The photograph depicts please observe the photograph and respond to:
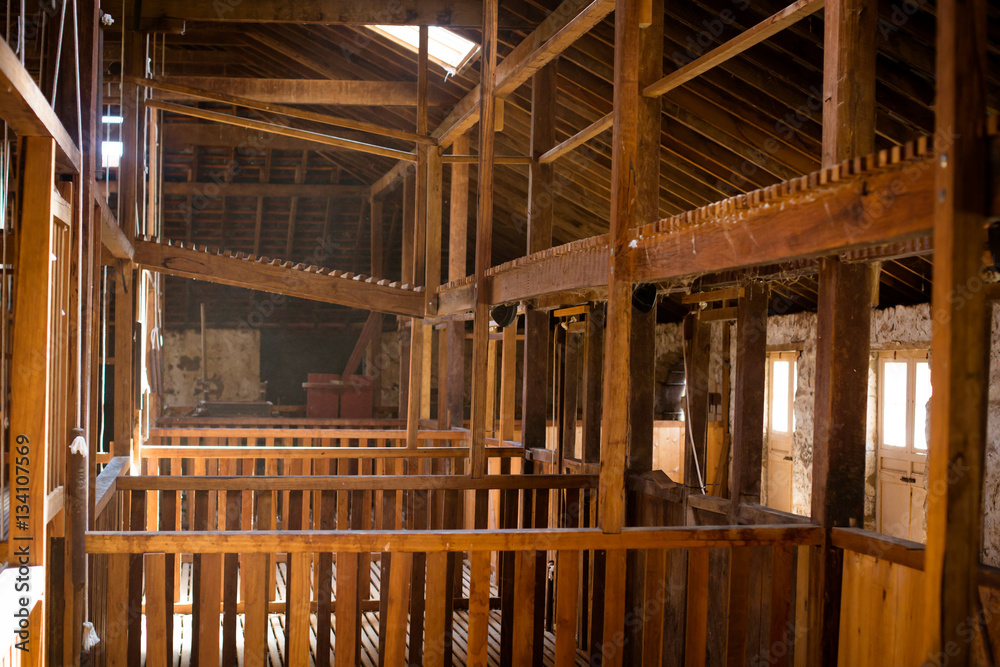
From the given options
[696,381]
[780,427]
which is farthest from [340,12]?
[780,427]

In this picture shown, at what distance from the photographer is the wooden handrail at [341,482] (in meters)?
4.08

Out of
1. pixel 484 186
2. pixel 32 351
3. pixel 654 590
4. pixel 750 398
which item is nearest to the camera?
pixel 32 351

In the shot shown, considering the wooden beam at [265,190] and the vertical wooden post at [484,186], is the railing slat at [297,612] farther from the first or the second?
the wooden beam at [265,190]

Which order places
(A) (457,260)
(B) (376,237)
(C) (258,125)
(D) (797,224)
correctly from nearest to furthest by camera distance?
(D) (797,224)
(C) (258,125)
(A) (457,260)
(B) (376,237)

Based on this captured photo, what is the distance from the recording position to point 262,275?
4996 mm

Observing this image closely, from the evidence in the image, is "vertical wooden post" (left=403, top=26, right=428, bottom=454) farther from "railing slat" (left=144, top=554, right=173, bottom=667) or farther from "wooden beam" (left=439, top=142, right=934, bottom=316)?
"railing slat" (left=144, top=554, right=173, bottom=667)

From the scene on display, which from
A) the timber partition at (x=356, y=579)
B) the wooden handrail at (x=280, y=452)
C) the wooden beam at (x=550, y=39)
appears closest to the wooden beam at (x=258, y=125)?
the wooden beam at (x=550, y=39)

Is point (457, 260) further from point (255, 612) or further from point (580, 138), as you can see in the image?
point (255, 612)

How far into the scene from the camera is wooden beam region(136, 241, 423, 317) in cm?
488

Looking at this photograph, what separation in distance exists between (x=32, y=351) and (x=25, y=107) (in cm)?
67

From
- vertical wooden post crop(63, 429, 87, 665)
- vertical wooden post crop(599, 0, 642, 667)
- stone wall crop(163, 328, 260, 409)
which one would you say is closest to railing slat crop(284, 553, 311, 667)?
vertical wooden post crop(63, 429, 87, 665)

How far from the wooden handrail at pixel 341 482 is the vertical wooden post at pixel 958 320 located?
303 cm

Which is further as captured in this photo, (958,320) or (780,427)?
(780,427)

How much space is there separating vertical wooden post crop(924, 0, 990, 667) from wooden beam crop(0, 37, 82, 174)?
1908mm
